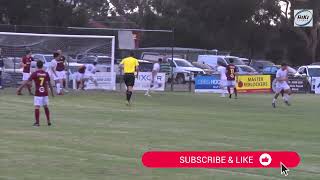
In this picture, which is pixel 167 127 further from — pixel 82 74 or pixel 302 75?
pixel 302 75

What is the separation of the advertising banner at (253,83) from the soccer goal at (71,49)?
7.93 meters

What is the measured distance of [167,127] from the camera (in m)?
18.0

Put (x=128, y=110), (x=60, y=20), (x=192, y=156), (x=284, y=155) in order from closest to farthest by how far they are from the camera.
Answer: (x=192, y=156) → (x=284, y=155) → (x=128, y=110) → (x=60, y=20)

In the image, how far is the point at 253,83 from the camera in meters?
41.3

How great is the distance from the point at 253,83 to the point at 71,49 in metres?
11.1

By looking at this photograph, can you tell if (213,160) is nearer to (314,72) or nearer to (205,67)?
(314,72)

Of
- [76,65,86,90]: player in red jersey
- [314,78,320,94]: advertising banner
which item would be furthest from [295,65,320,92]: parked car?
[76,65,86,90]: player in red jersey

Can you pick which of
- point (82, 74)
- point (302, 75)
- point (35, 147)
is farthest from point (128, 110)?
point (302, 75)

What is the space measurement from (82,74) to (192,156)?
26.6m

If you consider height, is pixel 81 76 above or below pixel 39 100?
above

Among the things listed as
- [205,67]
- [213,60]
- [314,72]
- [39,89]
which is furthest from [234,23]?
[39,89]

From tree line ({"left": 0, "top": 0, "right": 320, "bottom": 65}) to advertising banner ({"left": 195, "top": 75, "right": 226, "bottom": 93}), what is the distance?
2969 centimetres

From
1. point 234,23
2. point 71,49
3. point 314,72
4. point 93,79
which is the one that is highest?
point 234,23

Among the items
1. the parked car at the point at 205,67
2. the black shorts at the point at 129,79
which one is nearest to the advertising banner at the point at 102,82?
the black shorts at the point at 129,79
